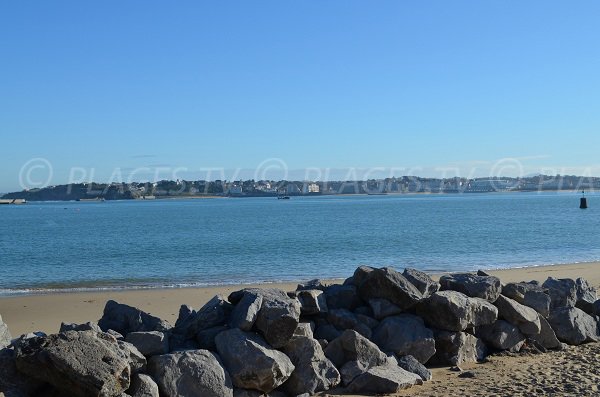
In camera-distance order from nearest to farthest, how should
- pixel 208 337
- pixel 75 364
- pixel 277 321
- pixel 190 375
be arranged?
pixel 75 364 < pixel 190 375 < pixel 277 321 < pixel 208 337

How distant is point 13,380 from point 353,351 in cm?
372

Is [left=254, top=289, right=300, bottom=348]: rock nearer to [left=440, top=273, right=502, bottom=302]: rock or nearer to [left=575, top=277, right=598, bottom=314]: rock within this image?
[left=440, top=273, right=502, bottom=302]: rock

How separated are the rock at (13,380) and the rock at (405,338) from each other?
4142 mm

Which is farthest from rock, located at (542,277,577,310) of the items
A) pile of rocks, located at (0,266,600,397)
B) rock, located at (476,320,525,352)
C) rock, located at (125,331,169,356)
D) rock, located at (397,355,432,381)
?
rock, located at (125,331,169,356)

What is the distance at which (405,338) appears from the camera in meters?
9.00

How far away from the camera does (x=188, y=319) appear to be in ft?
28.6

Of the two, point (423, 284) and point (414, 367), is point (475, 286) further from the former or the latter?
point (414, 367)

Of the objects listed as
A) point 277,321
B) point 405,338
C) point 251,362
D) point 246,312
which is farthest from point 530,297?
point 251,362

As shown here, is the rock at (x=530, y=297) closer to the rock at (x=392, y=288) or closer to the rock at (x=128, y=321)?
the rock at (x=392, y=288)

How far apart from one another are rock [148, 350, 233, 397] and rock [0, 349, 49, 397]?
3.60 ft

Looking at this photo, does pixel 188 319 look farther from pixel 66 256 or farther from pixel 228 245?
pixel 228 245

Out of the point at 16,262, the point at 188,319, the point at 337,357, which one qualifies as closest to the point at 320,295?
the point at 337,357

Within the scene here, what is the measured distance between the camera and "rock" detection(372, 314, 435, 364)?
29.5 feet

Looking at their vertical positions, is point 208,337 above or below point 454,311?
below
